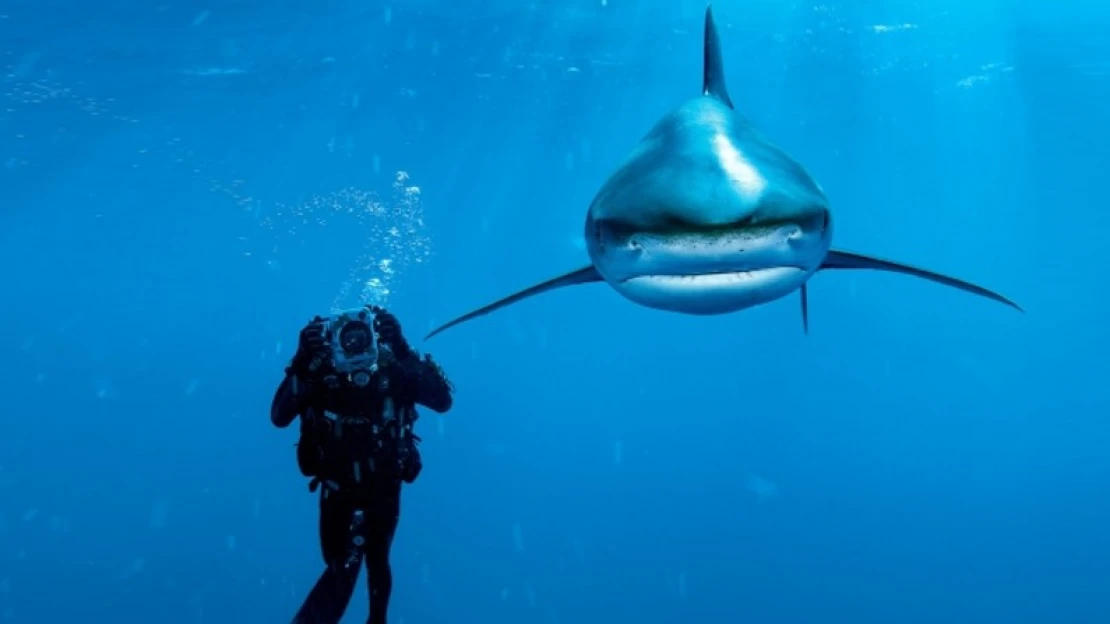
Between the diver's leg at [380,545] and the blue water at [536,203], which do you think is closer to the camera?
the diver's leg at [380,545]

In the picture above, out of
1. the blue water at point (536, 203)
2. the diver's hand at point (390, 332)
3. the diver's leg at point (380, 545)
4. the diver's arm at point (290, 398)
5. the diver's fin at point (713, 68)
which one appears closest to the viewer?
the diver's fin at point (713, 68)

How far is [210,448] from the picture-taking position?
223 feet

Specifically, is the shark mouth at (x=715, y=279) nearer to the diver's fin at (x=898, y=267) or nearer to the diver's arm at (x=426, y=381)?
the diver's fin at (x=898, y=267)

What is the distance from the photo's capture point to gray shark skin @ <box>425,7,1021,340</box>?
214 centimetres

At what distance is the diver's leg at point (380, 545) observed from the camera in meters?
5.48

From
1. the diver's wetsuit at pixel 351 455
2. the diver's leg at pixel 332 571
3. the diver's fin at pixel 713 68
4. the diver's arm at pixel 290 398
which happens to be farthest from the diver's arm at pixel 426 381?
the diver's fin at pixel 713 68

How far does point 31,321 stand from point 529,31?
13169 cm

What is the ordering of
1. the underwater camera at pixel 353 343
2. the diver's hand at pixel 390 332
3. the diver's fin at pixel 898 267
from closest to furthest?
the diver's fin at pixel 898 267, the underwater camera at pixel 353 343, the diver's hand at pixel 390 332

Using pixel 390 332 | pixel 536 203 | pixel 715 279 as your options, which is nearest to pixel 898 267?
pixel 715 279

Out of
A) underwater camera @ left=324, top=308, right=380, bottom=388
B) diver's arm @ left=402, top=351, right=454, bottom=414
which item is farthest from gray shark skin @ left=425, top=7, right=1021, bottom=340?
diver's arm @ left=402, top=351, right=454, bottom=414

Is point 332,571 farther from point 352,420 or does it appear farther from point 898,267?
point 898,267

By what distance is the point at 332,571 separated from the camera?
17.5 ft

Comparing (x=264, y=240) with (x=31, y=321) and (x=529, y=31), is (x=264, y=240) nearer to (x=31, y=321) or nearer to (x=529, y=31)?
(x=529, y=31)

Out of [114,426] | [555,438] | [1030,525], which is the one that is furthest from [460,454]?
[114,426]
